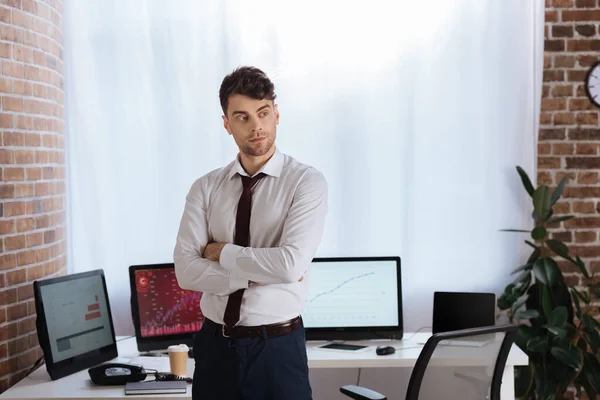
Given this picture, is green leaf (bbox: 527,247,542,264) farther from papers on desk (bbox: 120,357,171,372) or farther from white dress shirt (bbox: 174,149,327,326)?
papers on desk (bbox: 120,357,171,372)

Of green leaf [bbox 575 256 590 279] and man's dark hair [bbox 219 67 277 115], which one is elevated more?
man's dark hair [bbox 219 67 277 115]

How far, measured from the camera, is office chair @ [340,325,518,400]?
2.21 m

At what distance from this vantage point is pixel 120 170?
3945 millimetres

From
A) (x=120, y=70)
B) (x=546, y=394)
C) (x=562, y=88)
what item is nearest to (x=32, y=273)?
(x=120, y=70)

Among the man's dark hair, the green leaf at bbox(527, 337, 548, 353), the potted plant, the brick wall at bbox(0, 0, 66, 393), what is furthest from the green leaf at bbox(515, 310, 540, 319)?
the brick wall at bbox(0, 0, 66, 393)

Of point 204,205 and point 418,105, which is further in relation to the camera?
point 418,105

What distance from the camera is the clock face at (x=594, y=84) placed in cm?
385

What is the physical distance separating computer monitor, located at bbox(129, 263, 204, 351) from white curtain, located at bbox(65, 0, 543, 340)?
0.44m

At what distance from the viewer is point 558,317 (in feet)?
11.6

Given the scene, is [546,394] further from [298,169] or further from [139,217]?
[139,217]

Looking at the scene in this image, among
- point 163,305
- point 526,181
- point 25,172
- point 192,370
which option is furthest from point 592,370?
point 25,172

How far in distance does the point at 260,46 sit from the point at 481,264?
1.61m

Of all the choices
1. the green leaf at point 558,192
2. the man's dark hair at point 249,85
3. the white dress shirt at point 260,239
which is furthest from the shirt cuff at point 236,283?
the green leaf at point 558,192

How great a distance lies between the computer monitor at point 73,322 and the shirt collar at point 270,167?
1109mm
